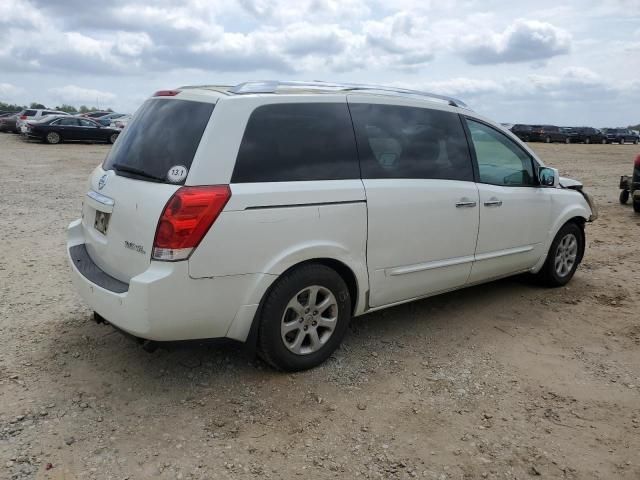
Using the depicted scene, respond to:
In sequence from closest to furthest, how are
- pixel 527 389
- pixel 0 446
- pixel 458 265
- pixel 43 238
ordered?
pixel 0 446 → pixel 527 389 → pixel 458 265 → pixel 43 238

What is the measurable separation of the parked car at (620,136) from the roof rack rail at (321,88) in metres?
51.9

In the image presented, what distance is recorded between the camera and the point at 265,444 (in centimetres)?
309

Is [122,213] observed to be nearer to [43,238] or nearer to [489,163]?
[489,163]

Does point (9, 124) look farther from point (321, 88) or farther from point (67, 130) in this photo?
point (321, 88)

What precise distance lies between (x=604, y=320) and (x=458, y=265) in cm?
148

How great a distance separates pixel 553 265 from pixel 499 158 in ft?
4.45

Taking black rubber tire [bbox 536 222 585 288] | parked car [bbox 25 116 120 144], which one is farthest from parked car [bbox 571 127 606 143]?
black rubber tire [bbox 536 222 585 288]

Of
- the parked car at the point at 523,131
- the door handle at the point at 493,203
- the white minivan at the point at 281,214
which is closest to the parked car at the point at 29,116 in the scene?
the white minivan at the point at 281,214

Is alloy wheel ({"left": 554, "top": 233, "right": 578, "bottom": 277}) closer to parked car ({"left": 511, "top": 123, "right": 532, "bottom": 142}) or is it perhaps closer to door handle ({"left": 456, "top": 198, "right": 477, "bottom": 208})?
door handle ({"left": 456, "top": 198, "right": 477, "bottom": 208})

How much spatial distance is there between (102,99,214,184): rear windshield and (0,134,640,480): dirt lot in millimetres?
1204

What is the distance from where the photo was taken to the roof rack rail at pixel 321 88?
12.2 feet

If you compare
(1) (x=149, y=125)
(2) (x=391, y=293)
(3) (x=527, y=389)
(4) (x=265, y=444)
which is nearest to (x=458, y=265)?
(2) (x=391, y=293)

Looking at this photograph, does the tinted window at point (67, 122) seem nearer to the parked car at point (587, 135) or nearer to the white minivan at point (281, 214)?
the white minivan at point (281, 214)

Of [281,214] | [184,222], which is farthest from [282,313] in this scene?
[184,222]
